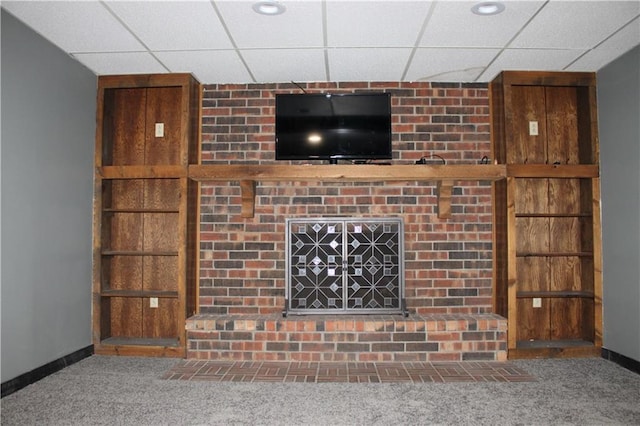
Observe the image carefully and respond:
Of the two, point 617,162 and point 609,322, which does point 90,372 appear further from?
point 617,162

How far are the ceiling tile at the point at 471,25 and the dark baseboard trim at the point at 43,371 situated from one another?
3562 millimetres

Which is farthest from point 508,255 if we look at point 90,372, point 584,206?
point 90,372

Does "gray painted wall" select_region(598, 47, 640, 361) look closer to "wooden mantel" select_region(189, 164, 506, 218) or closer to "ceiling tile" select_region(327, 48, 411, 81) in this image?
"wooden mantel" select_region(189, 164, 506, 218)

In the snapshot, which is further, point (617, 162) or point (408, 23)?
point (617, 162)

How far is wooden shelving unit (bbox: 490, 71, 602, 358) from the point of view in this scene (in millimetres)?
3756

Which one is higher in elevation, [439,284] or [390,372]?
[439,284]

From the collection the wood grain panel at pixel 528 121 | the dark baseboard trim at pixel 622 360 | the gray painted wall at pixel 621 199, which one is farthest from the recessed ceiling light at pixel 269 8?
the dark baseboard trim at pixel 622 360

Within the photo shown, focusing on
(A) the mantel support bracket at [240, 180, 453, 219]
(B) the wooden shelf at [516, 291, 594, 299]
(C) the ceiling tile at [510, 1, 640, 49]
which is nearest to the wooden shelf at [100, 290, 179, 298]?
(A) the mantel support bracket at [240, 180, 453, 219]

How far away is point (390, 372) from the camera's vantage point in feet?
10.8

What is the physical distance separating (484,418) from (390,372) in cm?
90

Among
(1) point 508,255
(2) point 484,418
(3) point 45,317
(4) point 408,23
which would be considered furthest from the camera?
(1) point 508,255

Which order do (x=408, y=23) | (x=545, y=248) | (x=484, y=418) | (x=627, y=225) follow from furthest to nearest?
(x=545, y=248)
(x=627, y=225)
(x=408, y=23)
(x=484, y=418)

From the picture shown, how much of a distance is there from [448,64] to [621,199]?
1731mm

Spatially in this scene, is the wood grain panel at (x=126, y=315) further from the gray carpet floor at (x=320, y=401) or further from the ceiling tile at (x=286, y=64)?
the ceiling tile at (x=286, y=64)
